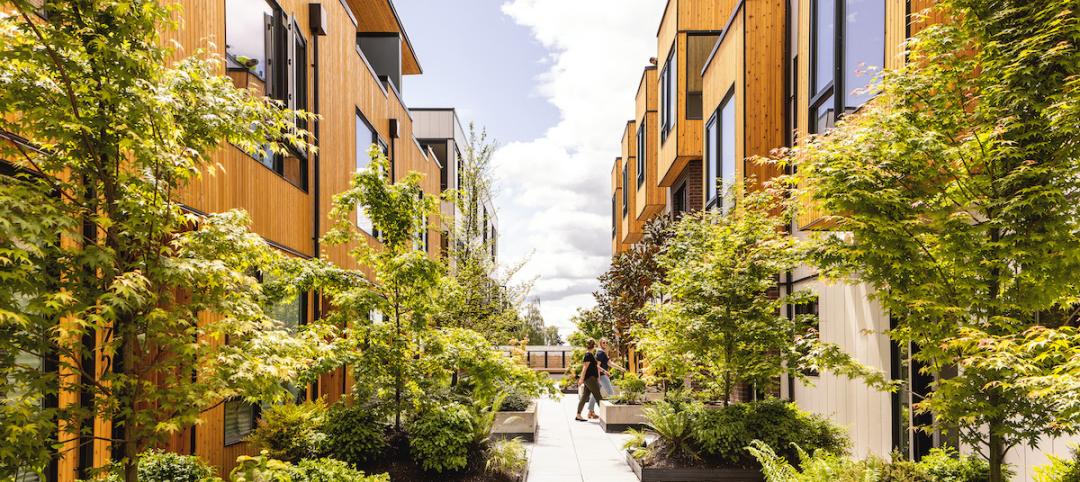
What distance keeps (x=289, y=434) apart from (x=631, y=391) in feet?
30.3

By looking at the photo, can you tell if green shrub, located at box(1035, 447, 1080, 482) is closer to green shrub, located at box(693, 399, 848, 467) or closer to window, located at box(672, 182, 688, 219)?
green shrub, located at box(693, 399, 848, 467)

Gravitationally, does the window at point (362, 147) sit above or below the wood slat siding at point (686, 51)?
below

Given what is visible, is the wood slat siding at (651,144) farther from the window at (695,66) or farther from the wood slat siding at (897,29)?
the wood slat siding at (897,29)

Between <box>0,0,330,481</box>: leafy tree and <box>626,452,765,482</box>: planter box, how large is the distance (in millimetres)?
6491

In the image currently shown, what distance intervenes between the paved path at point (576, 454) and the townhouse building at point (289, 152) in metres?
3.97

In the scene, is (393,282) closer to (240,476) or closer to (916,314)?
(240,476)

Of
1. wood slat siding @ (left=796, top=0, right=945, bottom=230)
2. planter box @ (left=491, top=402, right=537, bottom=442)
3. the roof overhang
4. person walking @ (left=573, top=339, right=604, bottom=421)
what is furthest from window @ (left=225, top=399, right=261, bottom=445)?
the roof overhang

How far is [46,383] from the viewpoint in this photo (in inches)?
178

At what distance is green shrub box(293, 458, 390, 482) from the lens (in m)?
8.19

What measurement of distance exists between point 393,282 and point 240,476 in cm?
477

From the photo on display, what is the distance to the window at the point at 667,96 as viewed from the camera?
21538 millimetres

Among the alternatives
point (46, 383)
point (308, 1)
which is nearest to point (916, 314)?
point (46, 383)

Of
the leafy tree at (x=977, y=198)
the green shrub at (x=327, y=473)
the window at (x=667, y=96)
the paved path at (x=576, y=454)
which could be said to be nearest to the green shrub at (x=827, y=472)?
the leafy tree at (x=977, y=198)

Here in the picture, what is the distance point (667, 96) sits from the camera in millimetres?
22734
